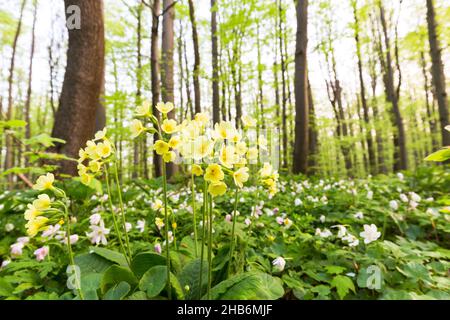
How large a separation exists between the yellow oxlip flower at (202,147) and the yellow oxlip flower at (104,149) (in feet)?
1.25

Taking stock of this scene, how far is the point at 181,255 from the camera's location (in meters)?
1.32

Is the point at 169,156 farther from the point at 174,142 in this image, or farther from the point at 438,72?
the point at 438,72

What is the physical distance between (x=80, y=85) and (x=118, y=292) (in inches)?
123

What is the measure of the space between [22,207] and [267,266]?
260 centimetres

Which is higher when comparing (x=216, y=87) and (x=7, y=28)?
(x=7, y=28)

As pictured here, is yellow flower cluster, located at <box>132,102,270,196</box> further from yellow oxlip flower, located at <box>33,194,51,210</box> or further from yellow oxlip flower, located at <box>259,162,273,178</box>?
yellow oxlip flower, located at <box>33,194,51,210</box>

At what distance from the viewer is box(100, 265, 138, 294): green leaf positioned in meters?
1.04

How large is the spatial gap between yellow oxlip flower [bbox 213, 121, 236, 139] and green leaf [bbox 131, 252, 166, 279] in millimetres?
623

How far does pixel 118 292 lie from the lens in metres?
1.00

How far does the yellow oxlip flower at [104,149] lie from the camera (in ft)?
3.29

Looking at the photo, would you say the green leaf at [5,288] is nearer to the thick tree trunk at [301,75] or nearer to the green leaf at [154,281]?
the green leaf at [154,281]

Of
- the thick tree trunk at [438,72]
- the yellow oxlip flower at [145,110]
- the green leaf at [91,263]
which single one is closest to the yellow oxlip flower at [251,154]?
the yellow oxlip flower at [145,110]
